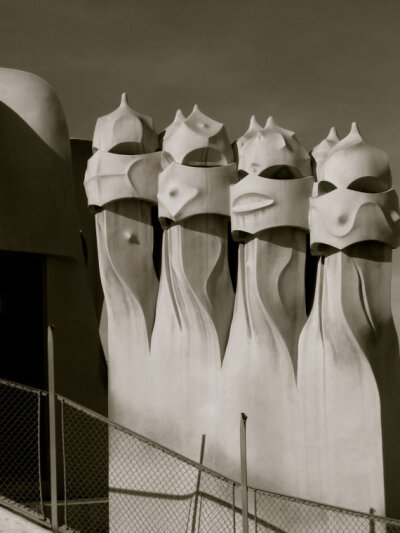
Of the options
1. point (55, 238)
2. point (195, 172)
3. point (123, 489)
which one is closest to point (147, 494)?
point (123, 489)

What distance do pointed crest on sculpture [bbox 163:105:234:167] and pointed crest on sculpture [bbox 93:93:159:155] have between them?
36 cm

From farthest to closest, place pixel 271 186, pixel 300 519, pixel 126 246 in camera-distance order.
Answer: pixel 126 246, pixel 271 186, pixel 300 519

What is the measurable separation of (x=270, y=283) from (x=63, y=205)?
3640 millimetres

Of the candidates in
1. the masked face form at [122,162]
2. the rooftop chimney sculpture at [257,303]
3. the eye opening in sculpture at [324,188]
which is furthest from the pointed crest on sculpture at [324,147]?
the masked face form at [122,162]

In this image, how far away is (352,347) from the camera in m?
12.6

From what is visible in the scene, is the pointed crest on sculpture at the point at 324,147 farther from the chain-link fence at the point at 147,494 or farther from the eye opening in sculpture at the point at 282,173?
the chain-link fence at the point at 147,494

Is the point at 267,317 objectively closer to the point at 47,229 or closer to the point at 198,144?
the point at 198,144

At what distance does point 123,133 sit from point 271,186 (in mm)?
2465

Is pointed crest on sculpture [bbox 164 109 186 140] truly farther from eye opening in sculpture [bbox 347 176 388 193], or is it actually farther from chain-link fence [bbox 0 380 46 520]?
chain-link fence [bbox 0 380 46 520]

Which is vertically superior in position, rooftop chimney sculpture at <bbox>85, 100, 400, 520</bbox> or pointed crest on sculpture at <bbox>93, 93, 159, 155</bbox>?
pointed crest on sculpture at <bbox>93, 93, 159, 155</bbox>

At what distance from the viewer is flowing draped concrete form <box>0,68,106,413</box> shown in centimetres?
1368

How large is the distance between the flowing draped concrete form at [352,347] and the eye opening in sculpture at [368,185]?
16mm

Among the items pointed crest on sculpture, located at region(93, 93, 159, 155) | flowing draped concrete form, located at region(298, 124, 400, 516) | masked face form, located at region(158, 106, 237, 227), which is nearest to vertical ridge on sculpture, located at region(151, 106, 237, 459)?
masked face form, located at region(158, 106, 237, 227)

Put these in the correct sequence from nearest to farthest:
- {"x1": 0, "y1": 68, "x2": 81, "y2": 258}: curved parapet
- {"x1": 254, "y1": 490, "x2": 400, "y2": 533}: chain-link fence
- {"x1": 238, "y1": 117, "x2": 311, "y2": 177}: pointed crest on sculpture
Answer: {"x1": 254, "y1": 490, "x2": 400, "y2": 533}: chain-link fence < {"x1": 238, "y1": 117, "x2": 311, "y2": 177}: pointed crest on sculpture < {"x1": 0, "y1": 68, "x2": 81, "y2": 258}: curved parapet
